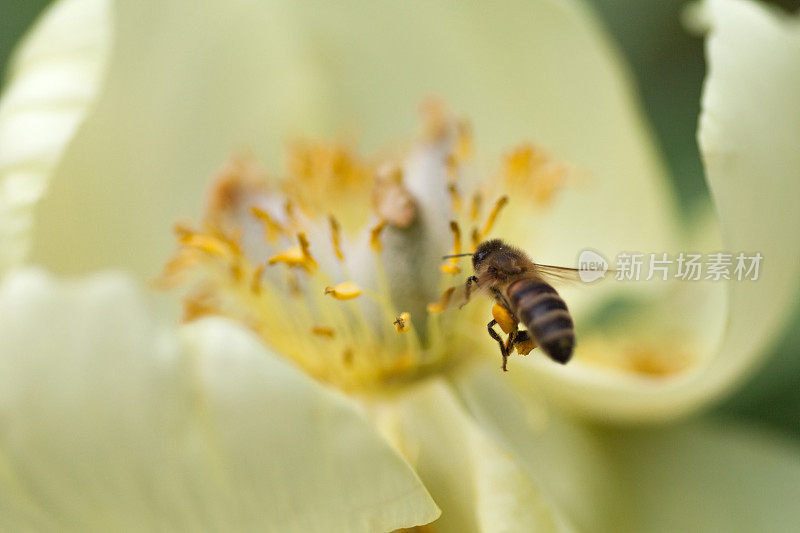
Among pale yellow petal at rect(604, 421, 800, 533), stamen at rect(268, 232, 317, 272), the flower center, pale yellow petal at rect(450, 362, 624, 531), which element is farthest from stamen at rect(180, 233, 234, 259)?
pale yellow petal at rect(604, 421, 800, 533)

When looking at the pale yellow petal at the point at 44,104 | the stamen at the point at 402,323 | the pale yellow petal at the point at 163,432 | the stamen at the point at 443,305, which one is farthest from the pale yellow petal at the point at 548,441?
the pale yellow petal at the point at 44,104

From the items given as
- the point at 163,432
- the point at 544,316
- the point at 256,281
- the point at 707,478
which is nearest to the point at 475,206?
the point at 256,281

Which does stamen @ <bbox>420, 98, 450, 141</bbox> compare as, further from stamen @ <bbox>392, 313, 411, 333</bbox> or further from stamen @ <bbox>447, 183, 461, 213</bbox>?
stamen @ <bbox>392, 313, 411, 333</bbox>

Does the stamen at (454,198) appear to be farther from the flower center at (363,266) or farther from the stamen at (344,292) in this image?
the stamen at (344,292)

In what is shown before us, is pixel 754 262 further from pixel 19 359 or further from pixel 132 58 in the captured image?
pixel 132 58

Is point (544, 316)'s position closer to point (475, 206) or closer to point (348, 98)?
point (475, 206)

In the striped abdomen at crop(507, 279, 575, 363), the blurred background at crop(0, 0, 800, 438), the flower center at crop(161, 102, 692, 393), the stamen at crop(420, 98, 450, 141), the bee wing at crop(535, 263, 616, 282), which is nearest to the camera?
the striped abdomen at crop(507, 279, 575, 363)

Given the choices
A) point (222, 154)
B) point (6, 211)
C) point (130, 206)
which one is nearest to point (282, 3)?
point (222, 154)
